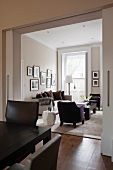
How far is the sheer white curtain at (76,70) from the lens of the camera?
8.84 meters

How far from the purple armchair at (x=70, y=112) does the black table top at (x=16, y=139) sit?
2.72 m

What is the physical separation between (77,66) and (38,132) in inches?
302

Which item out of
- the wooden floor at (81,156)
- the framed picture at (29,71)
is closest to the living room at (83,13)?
the wooden floor at (81,156)

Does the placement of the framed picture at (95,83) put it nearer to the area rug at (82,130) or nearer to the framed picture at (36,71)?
the framed picture at (36,71)

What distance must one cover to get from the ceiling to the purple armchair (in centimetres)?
300

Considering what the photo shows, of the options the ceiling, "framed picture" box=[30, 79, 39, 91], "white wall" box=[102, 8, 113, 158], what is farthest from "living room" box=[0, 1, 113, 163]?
"framed picture" box=[30, 79, 39, 91]

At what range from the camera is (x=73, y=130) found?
13.7 ft

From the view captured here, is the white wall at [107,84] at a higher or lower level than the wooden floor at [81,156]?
higher

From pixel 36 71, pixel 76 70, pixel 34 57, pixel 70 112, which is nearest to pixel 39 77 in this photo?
pixel 36 71

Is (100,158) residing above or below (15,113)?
below

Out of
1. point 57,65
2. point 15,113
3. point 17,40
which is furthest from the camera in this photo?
point 57,65

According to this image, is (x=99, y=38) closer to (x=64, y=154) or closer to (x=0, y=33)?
(x=0, y=33)

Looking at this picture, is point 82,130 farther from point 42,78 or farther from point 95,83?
point 95,83

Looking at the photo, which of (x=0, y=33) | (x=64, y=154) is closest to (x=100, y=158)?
(x=64, y=154)
